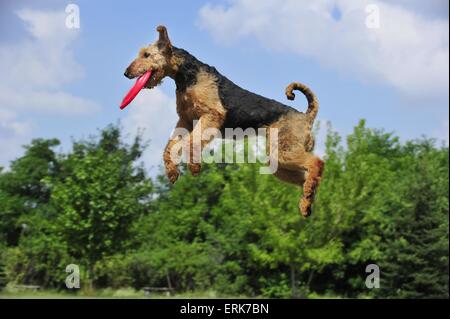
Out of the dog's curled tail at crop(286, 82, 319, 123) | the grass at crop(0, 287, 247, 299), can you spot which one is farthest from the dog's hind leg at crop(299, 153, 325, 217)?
the grass at crop(0, 287, 247, 299)

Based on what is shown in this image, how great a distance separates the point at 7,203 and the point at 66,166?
498cm

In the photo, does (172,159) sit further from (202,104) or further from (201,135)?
(202,104)

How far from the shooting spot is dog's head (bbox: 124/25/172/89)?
448cm

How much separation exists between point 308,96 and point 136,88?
1.71 meters

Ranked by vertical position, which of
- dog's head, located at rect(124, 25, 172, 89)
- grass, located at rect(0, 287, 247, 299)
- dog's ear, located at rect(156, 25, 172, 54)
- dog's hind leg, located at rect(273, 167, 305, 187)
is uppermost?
dog's ear, located at rect(156, 25, 172, 54)

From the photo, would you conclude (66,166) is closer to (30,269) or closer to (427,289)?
(30,269)

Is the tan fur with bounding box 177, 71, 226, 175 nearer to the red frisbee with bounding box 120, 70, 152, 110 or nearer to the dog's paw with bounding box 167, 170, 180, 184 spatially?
the dog's paw with bounding box 167, 170, 180, 184

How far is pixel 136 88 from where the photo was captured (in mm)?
4266

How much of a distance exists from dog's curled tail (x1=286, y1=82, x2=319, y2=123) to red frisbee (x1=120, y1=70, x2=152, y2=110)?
133cm

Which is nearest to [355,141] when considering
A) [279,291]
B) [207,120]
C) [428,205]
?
[428,205]

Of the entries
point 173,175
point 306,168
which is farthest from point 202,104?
point 306,168

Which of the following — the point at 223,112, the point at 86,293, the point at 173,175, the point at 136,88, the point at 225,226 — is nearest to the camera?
the point at 136,88

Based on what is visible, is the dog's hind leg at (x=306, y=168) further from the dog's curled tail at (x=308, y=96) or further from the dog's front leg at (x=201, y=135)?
the dog's front leg at (x=201, y=135)

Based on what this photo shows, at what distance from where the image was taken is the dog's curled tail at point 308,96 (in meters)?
5.20
